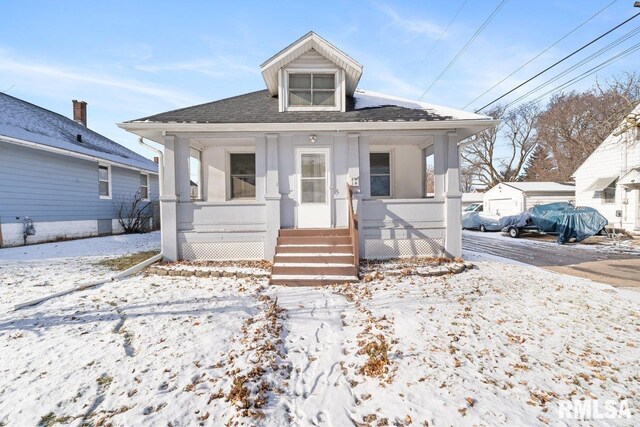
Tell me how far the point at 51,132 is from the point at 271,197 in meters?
11.0

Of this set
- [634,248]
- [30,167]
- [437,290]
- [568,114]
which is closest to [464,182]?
[568,114]

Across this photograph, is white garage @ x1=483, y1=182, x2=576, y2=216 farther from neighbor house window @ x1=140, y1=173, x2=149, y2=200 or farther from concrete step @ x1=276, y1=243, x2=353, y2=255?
neighbor house window @ x1=140, y1=173, x2=149, y2=200

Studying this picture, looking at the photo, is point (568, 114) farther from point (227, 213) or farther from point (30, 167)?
point (30, 167)

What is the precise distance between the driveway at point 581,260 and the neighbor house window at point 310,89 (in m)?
7.55

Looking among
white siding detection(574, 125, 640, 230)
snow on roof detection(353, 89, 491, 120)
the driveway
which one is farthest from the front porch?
white siding detection(574, 125, 640, 230)

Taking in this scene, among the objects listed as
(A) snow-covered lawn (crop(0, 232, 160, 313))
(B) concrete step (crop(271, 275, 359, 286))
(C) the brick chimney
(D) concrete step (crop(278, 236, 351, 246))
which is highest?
(C) the brick chimney

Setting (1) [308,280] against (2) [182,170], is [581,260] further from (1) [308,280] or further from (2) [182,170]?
(2) [182,170]

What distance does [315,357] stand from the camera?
3.25 meters

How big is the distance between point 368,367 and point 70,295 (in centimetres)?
522

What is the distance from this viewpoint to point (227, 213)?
7.34 metres

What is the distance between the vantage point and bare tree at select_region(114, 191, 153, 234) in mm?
13648

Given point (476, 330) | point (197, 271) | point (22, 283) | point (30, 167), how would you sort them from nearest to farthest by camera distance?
point (476, 330) → point (22, 283) → point (197, 271) → point (30, 167)

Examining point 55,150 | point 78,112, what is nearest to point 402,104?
point 55,150

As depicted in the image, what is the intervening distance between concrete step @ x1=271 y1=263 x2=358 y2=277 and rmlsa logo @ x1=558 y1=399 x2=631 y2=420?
3.77m
